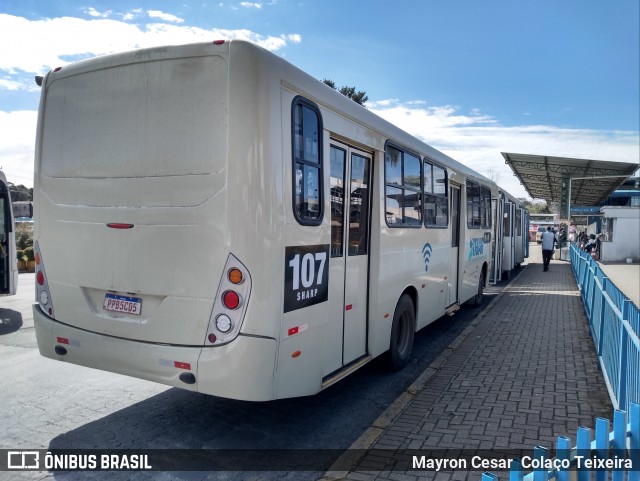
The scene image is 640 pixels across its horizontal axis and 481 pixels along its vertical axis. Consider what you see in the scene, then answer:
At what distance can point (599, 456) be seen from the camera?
2.62m

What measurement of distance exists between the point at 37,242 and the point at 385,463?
3.76m

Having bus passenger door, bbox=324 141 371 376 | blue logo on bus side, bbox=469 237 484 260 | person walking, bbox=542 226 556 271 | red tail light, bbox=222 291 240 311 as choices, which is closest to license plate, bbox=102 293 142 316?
red tail light, bbox=222 291 240 311

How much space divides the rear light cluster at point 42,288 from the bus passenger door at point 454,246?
21.5ft

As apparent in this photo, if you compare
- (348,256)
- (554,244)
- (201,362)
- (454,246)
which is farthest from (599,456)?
(554,244)

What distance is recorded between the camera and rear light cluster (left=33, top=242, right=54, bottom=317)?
4609mm

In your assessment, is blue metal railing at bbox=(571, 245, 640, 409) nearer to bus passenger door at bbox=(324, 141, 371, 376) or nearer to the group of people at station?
bus passenger door at bbox=(324, 141, 371, 376)

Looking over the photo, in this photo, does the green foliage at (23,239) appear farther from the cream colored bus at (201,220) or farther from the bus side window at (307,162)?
the bus side window at (307,162)

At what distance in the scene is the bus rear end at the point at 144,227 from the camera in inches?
148

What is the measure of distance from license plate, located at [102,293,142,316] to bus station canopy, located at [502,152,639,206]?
28773 millimetres

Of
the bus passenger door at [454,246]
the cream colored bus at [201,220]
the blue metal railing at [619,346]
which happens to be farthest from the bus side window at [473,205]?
the cream colored bus at [201,220]

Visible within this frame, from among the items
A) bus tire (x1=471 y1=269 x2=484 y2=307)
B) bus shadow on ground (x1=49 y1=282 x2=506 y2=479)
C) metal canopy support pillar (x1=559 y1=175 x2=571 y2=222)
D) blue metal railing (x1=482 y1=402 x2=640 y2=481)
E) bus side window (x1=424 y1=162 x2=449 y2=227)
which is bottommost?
bus shadow on ground (x1=49 y1=282 x2=506 y2=479)

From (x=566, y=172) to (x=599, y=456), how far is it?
34.0 meters

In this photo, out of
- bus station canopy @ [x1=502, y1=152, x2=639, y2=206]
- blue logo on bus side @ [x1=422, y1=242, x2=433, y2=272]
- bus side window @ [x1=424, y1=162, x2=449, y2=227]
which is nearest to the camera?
blue logo on bus side @ [x1=422, y1=242, x2=433, y2=272]

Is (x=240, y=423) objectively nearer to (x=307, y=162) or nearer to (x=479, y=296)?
(x=307, y=162)
